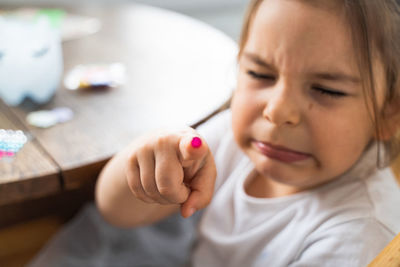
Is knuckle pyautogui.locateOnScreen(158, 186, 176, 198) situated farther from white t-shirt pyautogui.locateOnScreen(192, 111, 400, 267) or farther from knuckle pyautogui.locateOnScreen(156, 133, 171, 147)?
white t-shirt pyautogui.locateOnScreen(192, 111, 400, 267)

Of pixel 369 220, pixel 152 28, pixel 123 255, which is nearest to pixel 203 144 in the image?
→ pixel 369 220

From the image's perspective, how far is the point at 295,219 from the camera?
731mm

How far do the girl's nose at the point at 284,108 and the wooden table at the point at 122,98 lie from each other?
0.71ft

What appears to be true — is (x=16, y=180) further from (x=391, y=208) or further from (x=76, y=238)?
(x=391, y=208)

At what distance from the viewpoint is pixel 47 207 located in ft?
4.01

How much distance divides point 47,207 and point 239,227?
62 cm

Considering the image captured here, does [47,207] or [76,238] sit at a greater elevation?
[76,238]

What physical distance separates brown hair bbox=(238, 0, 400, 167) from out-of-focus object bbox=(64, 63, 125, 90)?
0.45 metres

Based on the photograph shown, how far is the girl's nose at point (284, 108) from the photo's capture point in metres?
0.62

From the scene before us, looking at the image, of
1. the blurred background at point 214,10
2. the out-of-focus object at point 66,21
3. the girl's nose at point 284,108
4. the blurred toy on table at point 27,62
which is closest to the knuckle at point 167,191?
the girl's nose at point 284,108

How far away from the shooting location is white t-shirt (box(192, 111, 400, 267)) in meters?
0.64

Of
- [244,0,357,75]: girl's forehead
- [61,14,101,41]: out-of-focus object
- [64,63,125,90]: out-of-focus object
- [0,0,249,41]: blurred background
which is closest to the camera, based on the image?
[244,0,357,75]: girl's forehead

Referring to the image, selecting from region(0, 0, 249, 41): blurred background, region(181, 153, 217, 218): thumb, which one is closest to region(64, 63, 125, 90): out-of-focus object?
region(181, 153, 217, 218): thumb

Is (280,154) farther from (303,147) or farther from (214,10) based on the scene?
(214,10)
